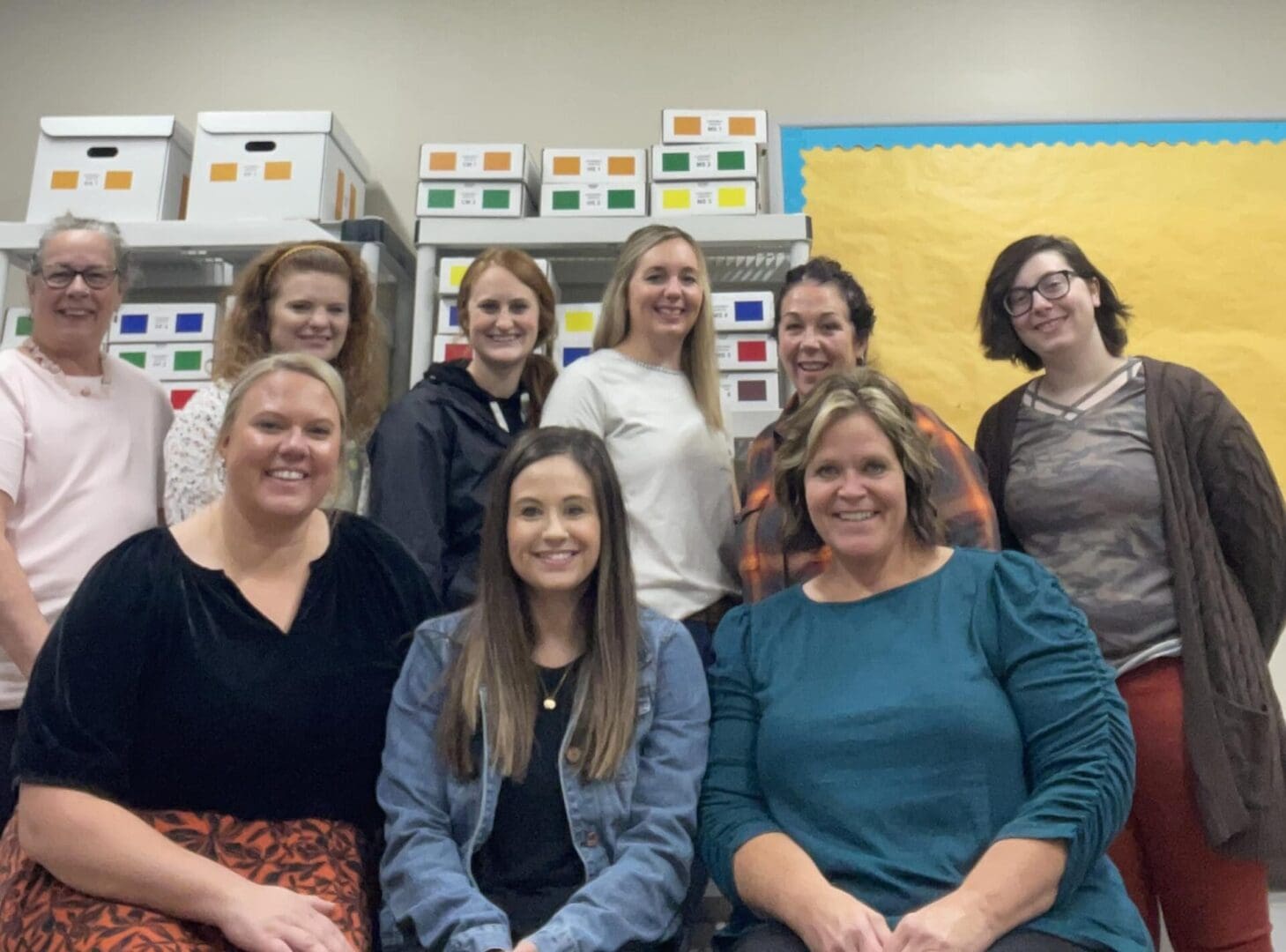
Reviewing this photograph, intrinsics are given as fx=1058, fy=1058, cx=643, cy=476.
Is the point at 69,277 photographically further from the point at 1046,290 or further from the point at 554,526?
the point at 1046,290

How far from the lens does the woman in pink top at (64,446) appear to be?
164 cm

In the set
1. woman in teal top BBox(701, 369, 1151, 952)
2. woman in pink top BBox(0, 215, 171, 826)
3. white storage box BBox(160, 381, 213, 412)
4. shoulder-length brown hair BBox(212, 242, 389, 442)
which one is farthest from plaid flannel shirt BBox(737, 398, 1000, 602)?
white storage box BBox(160, 381, 213, 412)

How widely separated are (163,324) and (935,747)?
6.56 ft

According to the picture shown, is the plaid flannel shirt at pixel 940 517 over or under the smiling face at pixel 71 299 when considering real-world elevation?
under

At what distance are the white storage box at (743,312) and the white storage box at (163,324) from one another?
117 centimetres

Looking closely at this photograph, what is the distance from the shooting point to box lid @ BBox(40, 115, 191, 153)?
8.38ft

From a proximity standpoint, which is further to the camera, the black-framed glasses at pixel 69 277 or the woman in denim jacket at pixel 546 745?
the black-framed glasses at pixel 69 277

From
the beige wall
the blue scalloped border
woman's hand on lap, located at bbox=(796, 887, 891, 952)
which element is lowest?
woman's hand on lap, located at bbox=(796, 887, 891, 952)

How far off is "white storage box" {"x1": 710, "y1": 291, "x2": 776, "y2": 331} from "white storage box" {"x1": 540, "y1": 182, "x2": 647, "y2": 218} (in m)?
0.31

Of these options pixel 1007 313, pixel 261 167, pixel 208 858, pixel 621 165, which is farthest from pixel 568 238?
pixel 208 858

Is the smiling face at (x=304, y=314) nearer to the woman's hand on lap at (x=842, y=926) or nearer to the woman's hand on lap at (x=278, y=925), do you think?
the woman's hand on lap at (x=278, y=925)

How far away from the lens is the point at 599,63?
308cm

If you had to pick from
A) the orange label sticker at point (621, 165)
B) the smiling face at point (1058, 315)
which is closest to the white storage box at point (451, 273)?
the orange label sticker at point (621, 165)

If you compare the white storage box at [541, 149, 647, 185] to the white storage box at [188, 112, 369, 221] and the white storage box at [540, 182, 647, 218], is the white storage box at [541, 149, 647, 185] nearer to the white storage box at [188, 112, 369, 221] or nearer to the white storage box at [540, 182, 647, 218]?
the white storage box at [540, 182, 647, 218]
